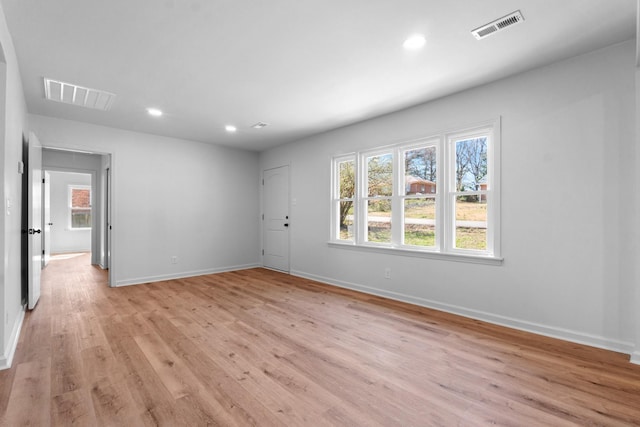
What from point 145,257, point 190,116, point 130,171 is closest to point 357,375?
point 190,116

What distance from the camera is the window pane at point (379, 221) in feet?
14.6

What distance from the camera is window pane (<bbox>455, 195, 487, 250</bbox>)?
3484mm

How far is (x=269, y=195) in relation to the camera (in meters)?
6.59

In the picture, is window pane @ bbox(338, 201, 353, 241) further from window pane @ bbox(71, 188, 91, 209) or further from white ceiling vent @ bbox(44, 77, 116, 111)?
window pane @ bbox(71, 188, 91, 209)

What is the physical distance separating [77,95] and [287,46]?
9.15ft

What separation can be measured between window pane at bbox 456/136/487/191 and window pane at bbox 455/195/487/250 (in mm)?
154

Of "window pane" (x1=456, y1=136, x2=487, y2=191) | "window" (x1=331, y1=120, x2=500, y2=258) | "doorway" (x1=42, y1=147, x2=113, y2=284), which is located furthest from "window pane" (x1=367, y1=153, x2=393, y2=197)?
"doorway" (x1=42, y1=147, x2=113, y2=284)

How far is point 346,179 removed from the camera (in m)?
5.08

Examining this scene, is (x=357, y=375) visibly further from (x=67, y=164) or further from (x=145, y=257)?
(x=67, y=164)

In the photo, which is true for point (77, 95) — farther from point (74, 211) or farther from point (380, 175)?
point (74, 211)

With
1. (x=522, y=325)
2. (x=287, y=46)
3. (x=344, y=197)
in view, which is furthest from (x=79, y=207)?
(x=522, y=325)

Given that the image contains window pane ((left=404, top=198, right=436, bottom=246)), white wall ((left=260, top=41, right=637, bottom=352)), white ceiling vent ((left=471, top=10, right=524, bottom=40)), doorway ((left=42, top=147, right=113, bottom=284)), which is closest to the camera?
white ceiling vent ((left=471, top=10, right=524, bottom=40))

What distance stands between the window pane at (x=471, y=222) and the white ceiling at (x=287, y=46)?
4.25 ft

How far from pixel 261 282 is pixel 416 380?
3.55 m
